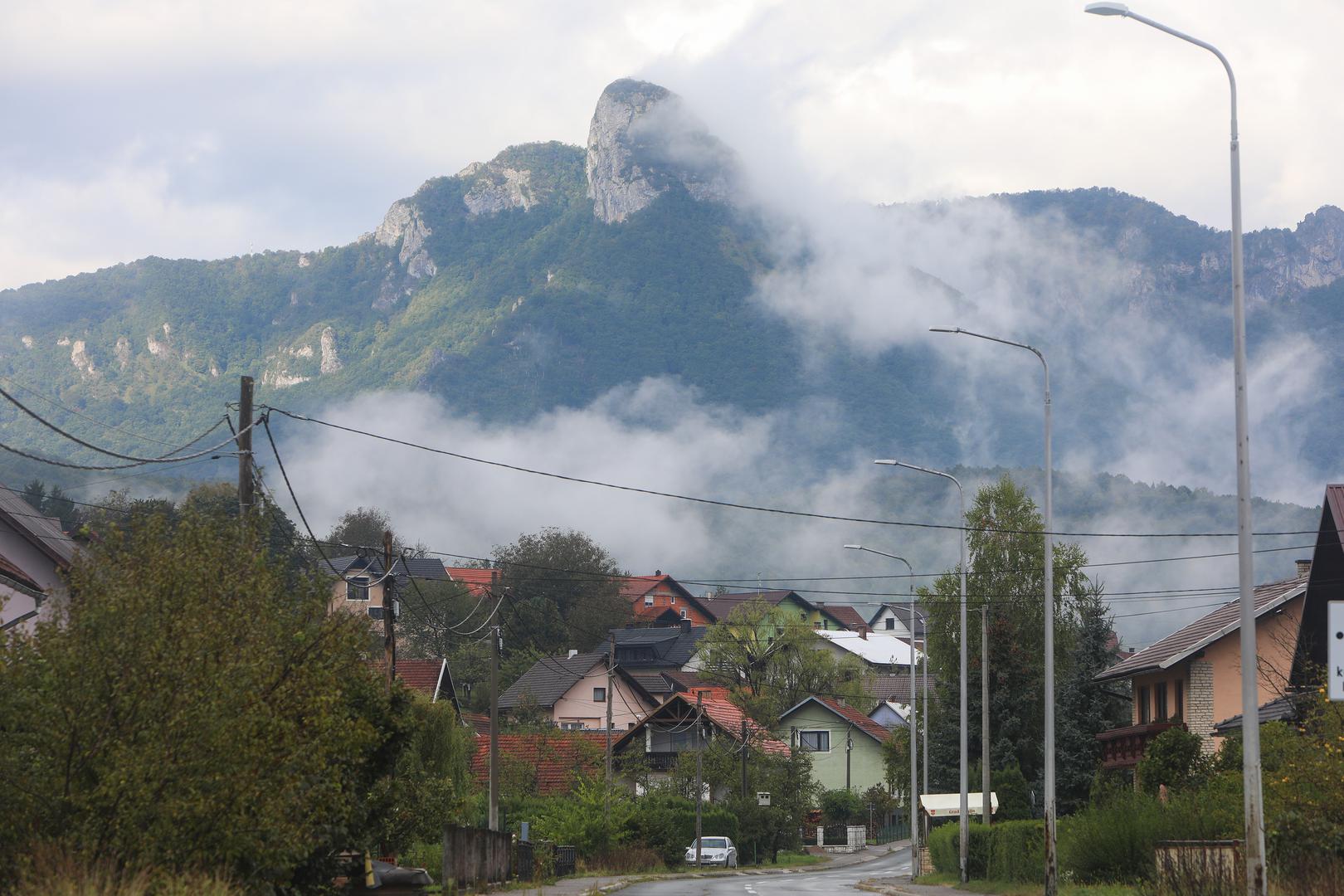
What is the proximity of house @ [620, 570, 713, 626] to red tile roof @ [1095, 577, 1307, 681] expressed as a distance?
112m

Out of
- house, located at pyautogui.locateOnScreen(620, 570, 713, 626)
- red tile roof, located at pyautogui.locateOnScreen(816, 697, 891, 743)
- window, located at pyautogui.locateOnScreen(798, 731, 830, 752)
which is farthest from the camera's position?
house, located at pyautogui.locateOnScreen(620, 570, 713, 626)

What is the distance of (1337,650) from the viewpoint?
15.2m

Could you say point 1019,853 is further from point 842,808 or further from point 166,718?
point 842,808

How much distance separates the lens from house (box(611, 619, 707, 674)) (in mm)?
131875

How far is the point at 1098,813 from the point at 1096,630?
112 ft

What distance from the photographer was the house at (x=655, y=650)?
132 m

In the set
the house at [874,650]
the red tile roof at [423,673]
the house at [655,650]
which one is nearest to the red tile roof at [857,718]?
the house at [655,650]

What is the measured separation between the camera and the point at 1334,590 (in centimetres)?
3531

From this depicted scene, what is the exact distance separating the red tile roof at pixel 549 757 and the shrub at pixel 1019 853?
96.1 ft

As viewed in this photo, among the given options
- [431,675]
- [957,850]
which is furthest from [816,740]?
[957,850]

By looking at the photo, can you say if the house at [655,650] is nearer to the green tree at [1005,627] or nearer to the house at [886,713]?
the house at [886,713]

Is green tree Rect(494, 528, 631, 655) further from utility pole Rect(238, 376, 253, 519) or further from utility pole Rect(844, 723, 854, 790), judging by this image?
utility pole Rect(238, 376, 253, 519)

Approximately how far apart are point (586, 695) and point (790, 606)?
75.2 m

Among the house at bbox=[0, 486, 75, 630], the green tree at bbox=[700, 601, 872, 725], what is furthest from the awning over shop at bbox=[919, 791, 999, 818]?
the green tree at bbox=[700, 601, 872, 725]
